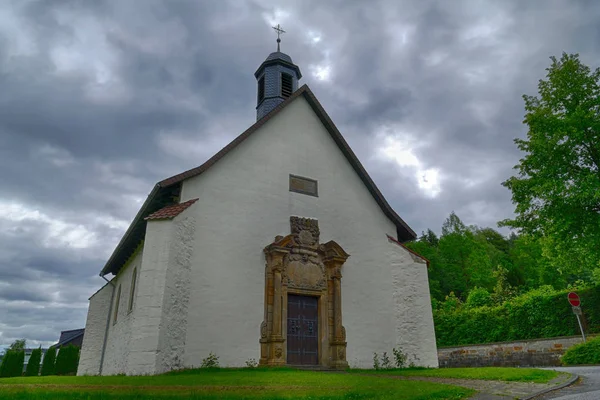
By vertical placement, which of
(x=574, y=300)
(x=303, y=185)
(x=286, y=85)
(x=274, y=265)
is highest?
(x=286, y=85)

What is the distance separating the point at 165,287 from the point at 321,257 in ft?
17.8

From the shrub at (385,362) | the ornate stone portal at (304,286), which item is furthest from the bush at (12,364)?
the shrub at (385,362)

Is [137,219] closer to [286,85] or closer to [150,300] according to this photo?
[150,300]

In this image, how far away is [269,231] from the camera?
14.4 m

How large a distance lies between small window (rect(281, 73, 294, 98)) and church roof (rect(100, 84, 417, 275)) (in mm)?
3914

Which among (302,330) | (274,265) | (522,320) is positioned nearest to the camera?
(274,265)

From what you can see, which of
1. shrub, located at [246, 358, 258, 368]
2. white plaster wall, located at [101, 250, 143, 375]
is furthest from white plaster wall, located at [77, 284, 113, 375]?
shrub, located at [246, 358, 258, 368]

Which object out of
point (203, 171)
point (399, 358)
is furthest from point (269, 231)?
point (399, 358)

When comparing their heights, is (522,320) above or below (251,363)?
above

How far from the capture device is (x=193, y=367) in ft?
38.6

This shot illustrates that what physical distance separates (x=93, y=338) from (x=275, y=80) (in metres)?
14.7

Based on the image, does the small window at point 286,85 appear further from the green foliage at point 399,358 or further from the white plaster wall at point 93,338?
the white plaster wall at point 93,338

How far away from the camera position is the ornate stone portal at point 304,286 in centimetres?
1313

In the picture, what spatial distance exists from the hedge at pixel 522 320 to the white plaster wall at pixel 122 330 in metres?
16.4
